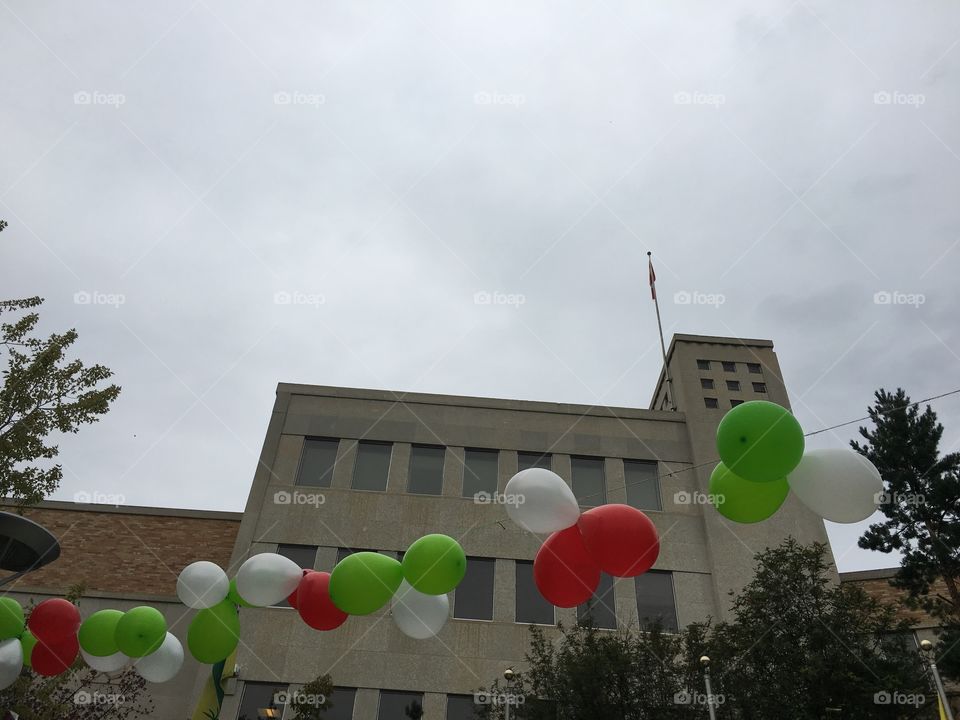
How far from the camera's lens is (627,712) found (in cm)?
1130

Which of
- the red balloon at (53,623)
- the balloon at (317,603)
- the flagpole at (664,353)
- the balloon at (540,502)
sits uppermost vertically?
the flagpole at (664,353)

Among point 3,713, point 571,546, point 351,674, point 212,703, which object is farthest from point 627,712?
point 3,713

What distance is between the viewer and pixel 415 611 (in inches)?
325

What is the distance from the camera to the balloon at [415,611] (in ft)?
26.9

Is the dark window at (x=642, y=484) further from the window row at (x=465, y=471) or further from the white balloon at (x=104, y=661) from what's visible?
the white balloon at (x=104, y=661)

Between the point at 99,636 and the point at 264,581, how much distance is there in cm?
251

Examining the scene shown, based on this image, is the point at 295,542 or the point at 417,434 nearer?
the point at 295,542

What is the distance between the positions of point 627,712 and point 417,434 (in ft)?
34.5

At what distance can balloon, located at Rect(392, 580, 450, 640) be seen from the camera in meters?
8.20

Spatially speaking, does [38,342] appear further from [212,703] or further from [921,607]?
[921,607]

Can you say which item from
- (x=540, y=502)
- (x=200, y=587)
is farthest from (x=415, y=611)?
(x=200, y=587)

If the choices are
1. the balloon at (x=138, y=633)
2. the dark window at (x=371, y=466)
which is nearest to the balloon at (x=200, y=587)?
the balloon at (x=138, y=633)

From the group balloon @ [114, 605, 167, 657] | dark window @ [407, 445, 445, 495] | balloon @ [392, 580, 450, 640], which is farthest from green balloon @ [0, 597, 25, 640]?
dark window @ [407, 445, 445, 495]

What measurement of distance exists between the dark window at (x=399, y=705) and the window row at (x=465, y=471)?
5.40 meters
